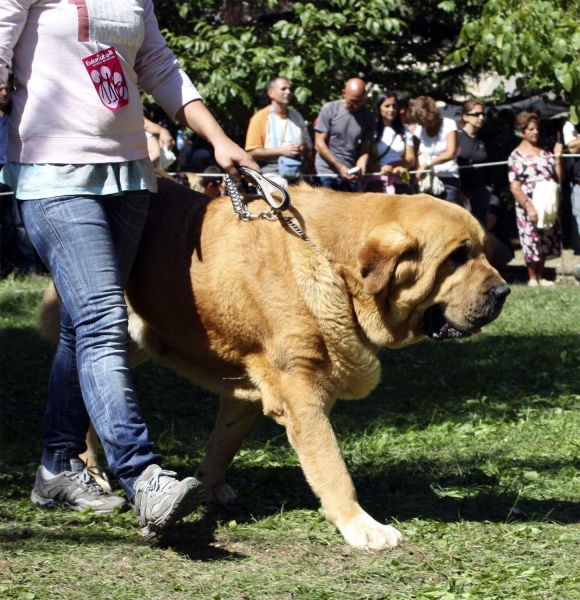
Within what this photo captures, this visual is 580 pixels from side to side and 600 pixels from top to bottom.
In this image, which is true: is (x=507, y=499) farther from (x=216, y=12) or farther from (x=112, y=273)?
(x=216, y=12)

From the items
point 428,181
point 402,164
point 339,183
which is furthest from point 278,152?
point 428,181

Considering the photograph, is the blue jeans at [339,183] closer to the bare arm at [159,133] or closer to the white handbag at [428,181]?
the white handbag at [428,181]

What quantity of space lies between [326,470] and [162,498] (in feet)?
2.33

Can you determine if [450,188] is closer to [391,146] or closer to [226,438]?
[391,146]

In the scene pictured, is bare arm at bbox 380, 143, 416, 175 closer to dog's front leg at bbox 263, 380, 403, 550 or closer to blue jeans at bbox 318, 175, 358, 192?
blue jeans at bbox 318, 175, 358, 192

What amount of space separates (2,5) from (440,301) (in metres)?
1.92

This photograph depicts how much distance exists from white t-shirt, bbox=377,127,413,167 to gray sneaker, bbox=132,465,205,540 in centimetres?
775

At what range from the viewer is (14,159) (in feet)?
11.0

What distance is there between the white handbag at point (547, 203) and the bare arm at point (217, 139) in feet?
26.1

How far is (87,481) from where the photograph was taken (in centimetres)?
382

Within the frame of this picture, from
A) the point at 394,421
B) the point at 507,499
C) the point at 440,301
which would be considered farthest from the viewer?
the point at 394,421

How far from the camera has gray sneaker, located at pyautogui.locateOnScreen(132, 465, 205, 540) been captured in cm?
301

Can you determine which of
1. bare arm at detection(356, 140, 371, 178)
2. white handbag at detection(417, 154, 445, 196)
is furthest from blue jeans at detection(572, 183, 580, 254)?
bare arm at detection(356, 140, 371, 178)

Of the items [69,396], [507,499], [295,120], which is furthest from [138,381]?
[295,120]
